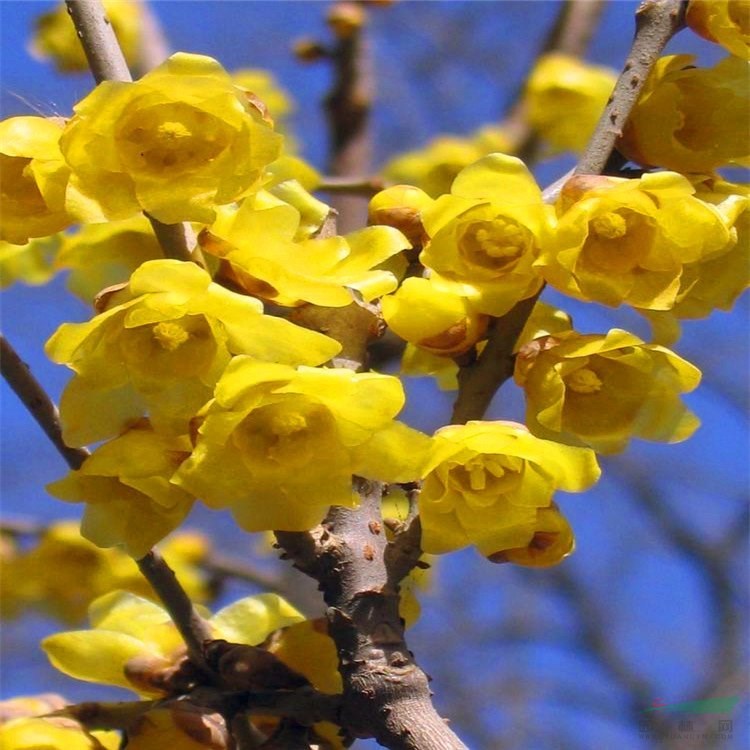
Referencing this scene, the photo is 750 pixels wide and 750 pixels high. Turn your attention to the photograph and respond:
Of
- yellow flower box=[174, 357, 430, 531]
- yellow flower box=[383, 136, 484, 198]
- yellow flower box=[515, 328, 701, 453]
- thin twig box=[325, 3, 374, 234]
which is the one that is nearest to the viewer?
yellow flower box=[174, 357, 430, 531]

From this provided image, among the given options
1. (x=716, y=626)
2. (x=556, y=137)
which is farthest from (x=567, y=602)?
(x=556, y=137)

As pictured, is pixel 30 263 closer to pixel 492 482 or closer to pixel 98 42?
pixel 98 42

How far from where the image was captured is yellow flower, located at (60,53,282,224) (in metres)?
0.87

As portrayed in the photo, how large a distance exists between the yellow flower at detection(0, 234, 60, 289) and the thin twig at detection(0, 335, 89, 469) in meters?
0.33

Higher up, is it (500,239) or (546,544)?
(500,239)

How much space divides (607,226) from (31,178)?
1.64ft

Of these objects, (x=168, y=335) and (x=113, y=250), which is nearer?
(x=168, y=335)

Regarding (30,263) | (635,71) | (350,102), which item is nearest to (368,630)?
(635,71)

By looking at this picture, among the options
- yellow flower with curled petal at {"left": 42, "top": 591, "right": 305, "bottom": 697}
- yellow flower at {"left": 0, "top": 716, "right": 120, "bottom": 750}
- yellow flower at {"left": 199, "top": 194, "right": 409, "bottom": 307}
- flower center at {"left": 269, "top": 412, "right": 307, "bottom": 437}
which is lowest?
yellow flower at {"left": 0, "top": 716, "right": 120, "bottom": 750}

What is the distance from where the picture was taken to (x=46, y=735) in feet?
3.09

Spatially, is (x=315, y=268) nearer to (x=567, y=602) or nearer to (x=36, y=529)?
Result: (x=36, y=529)

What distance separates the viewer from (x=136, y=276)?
2.77ft

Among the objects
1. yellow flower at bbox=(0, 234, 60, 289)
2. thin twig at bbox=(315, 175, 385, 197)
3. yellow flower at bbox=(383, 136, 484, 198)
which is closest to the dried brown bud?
yellow flower at bbox=(383, 136, 484, 198)

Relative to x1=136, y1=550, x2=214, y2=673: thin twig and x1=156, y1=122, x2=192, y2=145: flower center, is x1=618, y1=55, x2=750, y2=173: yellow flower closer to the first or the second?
x1=156, y1=122, x2=192, y2=145: flower center
